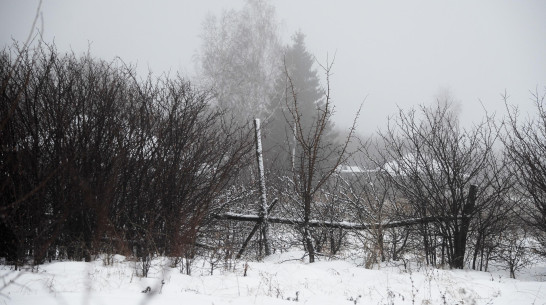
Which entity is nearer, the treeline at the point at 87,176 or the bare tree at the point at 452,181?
the treeline at the point at 87,176

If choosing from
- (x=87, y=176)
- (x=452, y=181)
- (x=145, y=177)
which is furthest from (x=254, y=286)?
(x=452, y=181)

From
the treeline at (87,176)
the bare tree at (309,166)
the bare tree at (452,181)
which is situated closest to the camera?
the treeline at (87,176)

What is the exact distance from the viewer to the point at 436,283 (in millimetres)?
3410

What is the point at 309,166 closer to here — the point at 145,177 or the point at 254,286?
the point at 254,286

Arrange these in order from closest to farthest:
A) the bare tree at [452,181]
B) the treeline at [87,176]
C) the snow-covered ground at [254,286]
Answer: the snow-covered ground at [254,286], the treeline at [87,176], the bare tree at [452,181]

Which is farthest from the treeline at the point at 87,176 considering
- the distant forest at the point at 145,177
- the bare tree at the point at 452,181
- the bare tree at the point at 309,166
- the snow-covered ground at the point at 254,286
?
the bare tree at the point at 452,181

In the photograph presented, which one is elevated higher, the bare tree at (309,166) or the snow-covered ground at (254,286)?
the bare tree at (309,166)

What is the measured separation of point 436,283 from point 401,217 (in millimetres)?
1660

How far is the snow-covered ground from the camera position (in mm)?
2404

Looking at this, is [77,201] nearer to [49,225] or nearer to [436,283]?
[49,225]

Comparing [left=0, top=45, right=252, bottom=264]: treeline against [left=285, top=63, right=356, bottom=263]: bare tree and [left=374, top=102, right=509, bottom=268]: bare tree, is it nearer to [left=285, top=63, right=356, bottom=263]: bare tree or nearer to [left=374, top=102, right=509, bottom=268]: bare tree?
[left=285, top=63, right=356, bottom=263]: bare tree

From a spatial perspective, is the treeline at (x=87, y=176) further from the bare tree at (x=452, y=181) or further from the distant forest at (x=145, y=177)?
the bare tree at (x=452, y=181)

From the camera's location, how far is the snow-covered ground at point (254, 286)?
2.40 metres

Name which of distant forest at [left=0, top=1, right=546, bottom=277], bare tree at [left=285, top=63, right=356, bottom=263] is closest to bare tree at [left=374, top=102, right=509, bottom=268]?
distant forest at [left=0, top=1, right=546, bottom=277]
